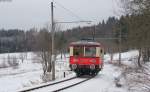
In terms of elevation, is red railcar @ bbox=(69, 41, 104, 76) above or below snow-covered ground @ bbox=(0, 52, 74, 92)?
above

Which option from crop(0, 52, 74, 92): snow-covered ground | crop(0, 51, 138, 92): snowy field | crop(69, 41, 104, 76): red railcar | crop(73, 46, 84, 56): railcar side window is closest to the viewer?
crop(0, 51, 138, 92): snowy field

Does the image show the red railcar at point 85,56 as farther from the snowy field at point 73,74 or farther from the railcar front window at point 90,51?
the snowy field at point 73,74

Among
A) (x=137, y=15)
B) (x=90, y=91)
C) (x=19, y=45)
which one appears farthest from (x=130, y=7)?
(x=19, y=45)

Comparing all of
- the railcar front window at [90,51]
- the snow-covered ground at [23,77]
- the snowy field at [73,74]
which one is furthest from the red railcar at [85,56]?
the snow-covered ground at [23,77]

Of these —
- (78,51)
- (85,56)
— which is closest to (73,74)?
(78,51)

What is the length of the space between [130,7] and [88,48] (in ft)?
70.0

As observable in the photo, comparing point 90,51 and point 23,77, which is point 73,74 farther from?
point 23,77

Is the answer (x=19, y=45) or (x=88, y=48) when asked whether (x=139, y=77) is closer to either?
(x=88, y=48)

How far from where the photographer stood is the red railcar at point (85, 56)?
3322 centimetres

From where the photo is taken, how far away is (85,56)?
33.4 m

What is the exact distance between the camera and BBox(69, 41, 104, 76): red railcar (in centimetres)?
3322

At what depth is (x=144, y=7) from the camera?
11180 millimetres

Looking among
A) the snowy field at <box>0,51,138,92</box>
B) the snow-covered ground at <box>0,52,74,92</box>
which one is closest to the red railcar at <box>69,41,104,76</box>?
the snowy field at <box>0,51,138,92</box>

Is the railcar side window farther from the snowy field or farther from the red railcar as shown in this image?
the snowy field
